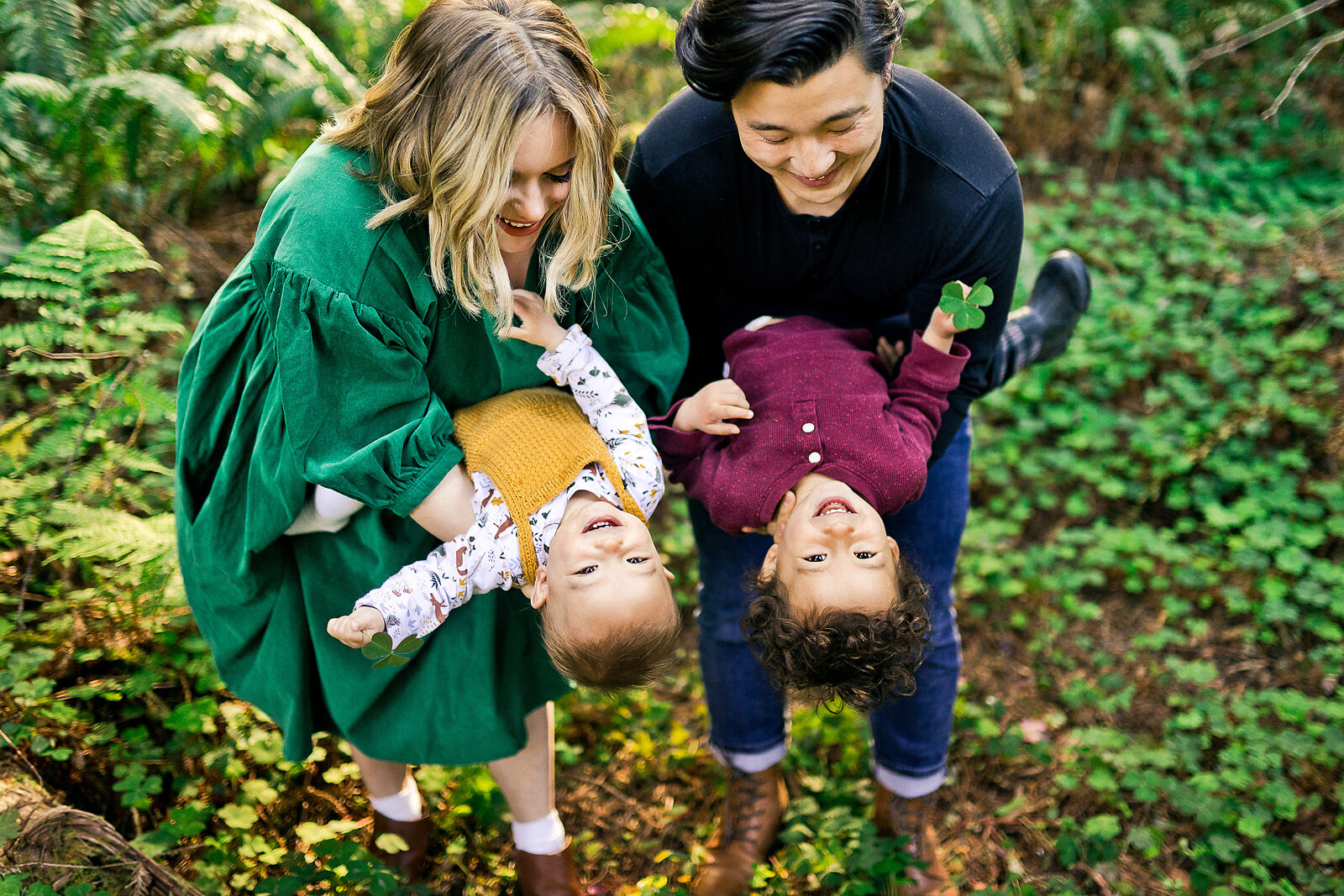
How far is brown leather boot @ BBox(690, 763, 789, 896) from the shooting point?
2406 mm

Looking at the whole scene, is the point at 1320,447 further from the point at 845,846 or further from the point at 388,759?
the point at 388,759

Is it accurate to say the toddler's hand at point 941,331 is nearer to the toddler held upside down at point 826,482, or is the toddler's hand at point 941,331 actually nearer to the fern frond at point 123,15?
the toddler held upside down at point 826,482

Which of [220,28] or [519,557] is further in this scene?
[220,28]

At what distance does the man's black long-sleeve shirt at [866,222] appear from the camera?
1.95m

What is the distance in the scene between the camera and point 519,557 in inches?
72.9

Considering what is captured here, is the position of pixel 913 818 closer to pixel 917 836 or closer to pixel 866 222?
pixel 917 836

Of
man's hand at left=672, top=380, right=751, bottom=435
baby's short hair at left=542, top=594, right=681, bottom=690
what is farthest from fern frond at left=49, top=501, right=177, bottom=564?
man's hand at left=672, top=380, right=751, bottom=435

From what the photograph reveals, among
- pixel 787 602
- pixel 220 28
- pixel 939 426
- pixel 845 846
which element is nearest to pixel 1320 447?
pixel 939 426

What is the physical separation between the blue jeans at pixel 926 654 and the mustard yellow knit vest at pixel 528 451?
498 mm

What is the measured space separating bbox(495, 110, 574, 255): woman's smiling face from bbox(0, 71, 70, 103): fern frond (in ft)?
6.91

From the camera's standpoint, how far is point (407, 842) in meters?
2.35

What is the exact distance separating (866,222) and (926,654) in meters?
1.03

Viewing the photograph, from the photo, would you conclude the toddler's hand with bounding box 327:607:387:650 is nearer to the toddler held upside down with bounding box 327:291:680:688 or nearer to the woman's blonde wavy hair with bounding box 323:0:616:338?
the toddler held upside down with bounding box 327:291:680:688

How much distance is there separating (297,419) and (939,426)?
1.37m
